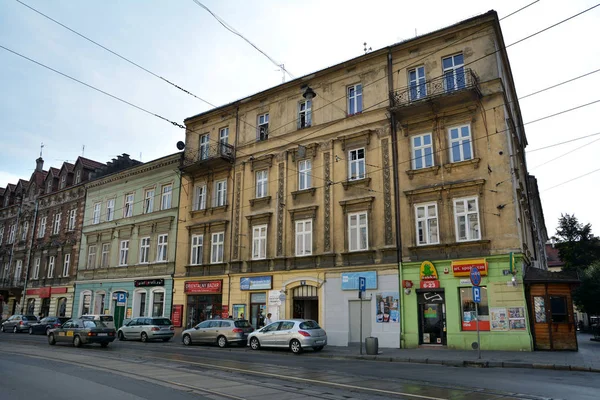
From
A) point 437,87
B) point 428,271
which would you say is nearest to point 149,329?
point 428,271

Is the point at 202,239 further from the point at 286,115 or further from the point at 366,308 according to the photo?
the point at 366,308

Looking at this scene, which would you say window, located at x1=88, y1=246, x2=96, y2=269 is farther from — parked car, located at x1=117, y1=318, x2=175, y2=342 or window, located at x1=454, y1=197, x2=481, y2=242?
window, located at x1=454, y1=197, x2=481, y2=242

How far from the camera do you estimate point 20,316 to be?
120 ft

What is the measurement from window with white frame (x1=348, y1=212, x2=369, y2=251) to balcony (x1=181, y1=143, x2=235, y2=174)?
9.94m

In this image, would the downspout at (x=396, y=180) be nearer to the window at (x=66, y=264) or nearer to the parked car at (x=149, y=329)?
the parked car at (x=149, y=329)

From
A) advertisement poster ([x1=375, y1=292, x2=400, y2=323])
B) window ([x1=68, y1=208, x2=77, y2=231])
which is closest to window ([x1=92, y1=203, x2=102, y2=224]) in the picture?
window ([x1=68, y1=208, x2=77, y2=231])

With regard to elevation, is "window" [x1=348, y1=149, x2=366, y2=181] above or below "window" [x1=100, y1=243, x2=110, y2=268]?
above

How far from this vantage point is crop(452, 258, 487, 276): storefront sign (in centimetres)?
1931

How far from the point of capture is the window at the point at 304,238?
82.4 feet

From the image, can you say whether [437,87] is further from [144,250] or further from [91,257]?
[91,257]

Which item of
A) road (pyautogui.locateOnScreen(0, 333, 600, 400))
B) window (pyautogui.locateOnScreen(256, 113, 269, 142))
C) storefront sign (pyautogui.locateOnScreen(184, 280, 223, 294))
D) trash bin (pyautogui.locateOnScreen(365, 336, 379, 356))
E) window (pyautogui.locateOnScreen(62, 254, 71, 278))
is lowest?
road (pyautogui.locateOnScreen(0, 333, 600, 400))

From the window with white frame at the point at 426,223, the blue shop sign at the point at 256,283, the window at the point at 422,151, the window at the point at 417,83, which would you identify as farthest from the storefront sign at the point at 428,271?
the blue shop sign at the point at 256,283

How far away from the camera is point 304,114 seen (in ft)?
89.4

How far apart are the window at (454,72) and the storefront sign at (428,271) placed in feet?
26.3
